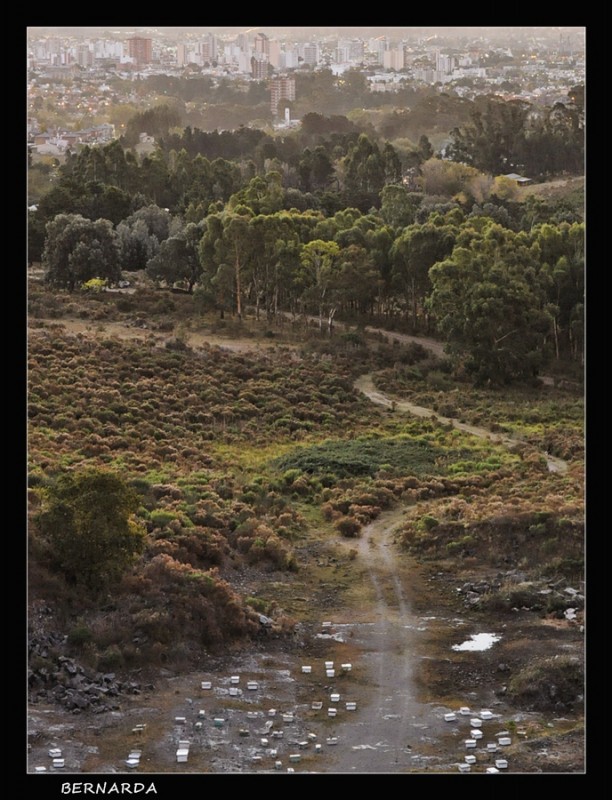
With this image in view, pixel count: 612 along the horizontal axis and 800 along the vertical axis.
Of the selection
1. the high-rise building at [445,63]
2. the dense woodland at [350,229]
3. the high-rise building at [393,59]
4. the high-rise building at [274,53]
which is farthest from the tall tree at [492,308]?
the high-rise building at [274,53]

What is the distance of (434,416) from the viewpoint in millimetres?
19375

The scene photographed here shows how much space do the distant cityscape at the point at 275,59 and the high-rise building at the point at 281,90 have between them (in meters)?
0.02

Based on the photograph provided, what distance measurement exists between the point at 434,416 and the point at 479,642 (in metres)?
4.70

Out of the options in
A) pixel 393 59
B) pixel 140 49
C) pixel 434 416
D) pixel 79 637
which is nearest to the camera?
pixel 79 637

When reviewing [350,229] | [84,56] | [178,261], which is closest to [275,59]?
[84,56]

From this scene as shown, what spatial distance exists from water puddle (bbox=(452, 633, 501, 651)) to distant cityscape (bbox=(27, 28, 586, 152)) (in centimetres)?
628

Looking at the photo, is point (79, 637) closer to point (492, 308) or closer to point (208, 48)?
point (208, 48)

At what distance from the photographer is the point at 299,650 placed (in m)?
15.1

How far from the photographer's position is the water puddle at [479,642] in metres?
15.1

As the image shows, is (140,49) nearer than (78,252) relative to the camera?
Yes

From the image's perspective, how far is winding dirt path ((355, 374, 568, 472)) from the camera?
18.4 metres

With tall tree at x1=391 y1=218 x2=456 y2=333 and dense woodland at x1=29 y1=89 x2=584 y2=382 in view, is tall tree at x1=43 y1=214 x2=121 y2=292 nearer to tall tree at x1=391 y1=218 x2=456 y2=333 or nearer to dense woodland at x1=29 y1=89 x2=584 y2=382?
dense woodland at x1=29 y1=89 x2=584 y2=382

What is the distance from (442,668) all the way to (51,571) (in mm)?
4018

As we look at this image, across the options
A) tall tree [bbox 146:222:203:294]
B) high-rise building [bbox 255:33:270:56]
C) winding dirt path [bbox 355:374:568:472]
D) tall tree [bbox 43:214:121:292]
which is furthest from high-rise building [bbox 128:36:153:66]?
tall tree [bbox 43:214:121:292]
